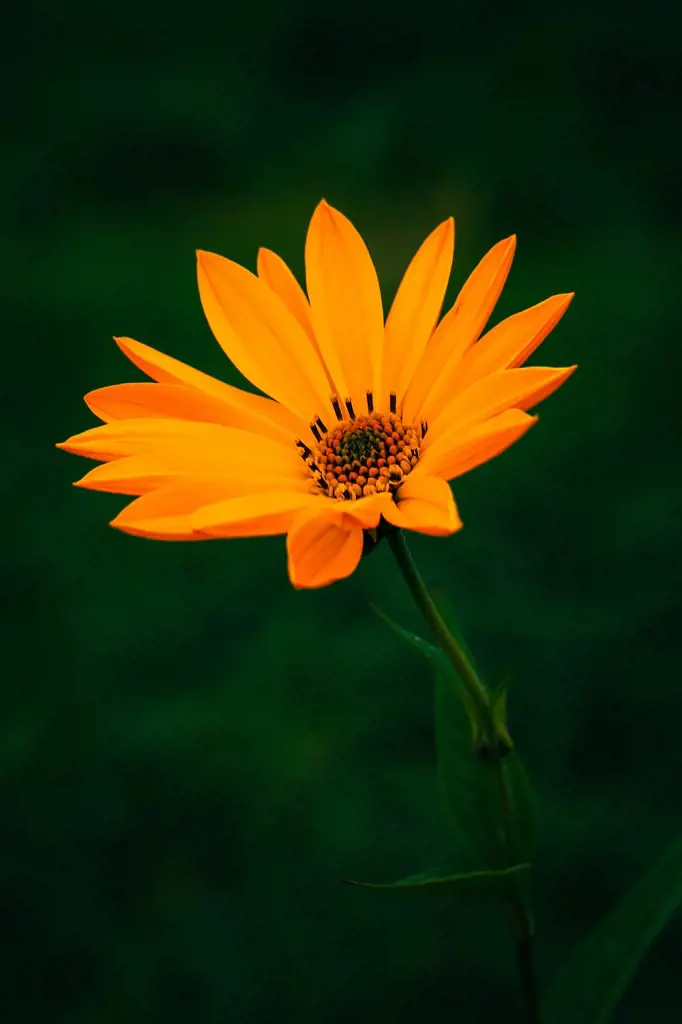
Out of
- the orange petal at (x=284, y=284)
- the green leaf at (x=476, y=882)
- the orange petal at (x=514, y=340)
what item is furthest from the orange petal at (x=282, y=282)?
the green leaf at (x=476, y=882)

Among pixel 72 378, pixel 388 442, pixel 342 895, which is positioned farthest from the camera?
pixel 72 378

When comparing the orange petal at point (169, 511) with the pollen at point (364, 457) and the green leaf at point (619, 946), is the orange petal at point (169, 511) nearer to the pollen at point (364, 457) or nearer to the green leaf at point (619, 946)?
the pollen at point (364, 457)

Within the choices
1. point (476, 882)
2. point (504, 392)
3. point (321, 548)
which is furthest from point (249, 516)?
point (476, 882)

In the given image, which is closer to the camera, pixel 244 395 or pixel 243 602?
pixel 244 395

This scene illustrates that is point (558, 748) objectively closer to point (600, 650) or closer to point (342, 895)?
point (600, 650)

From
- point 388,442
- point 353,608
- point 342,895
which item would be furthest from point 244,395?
point 342,895

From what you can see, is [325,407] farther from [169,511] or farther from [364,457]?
[169,511]

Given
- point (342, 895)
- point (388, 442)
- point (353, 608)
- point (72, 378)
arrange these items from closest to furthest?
point (388, 442)
point (342, 895)
point (353, 608)
point (72, 378)

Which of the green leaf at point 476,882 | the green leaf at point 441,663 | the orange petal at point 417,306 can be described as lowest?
the green leaf at point 476,882
